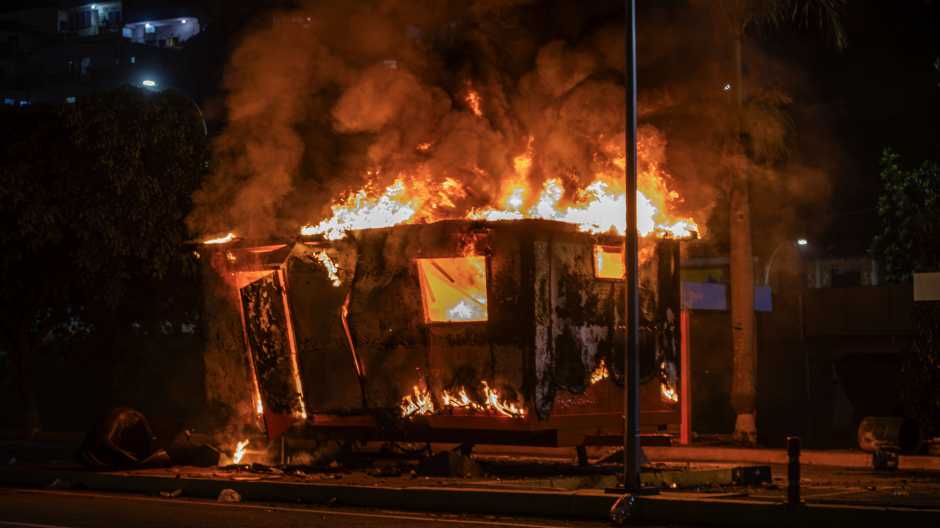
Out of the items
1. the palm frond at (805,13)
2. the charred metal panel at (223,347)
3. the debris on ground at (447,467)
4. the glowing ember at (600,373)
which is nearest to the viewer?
the debris on ground at (447,467)

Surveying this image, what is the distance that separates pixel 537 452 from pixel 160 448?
8.56 meters

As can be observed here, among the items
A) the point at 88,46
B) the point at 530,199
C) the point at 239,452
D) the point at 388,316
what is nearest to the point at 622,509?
the point at 388,316

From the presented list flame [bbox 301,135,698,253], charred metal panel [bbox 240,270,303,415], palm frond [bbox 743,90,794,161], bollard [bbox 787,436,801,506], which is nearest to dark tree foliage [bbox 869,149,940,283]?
palm frond [bbox 743,90,794,161]

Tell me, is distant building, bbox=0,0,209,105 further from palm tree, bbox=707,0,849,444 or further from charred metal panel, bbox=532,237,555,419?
charred metal panel, bbox=532,237,555,419

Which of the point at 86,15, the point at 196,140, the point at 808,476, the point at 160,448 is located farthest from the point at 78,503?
the point at 86,15

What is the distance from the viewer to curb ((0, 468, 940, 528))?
28.8 ft

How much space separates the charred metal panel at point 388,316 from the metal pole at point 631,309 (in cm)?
356

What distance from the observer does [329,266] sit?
14008mm

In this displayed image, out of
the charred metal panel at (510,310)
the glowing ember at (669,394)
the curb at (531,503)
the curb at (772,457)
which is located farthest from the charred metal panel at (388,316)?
the curb at (772,457)

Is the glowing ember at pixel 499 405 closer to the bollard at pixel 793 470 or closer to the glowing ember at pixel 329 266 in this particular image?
the glowing ember at pixel 329 266

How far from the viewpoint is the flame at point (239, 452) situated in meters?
14.9

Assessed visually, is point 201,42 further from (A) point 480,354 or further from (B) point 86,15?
(A) point 480,354

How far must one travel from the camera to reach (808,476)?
14.6 metres

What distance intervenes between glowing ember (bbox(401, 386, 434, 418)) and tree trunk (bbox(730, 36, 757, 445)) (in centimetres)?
921
